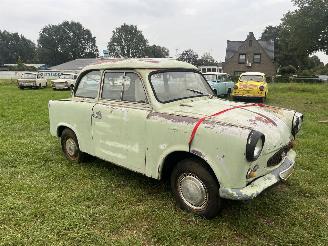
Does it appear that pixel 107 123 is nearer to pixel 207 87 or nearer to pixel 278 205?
pixel 207 87

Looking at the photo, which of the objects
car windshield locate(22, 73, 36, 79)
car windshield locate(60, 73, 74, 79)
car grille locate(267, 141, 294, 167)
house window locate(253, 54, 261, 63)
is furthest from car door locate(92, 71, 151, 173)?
house window locate(253, 54, 261, 63)

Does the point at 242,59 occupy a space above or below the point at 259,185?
above

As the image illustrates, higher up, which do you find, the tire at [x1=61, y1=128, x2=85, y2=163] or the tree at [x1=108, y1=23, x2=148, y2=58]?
the tree at [x1=108, y1=23, x2=148, y2=58]

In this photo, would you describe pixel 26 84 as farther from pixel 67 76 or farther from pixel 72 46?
pixel 72 46

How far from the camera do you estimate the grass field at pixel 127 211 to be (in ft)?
11.9

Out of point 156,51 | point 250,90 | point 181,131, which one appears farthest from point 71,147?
point 156,51

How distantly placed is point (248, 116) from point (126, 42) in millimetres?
103827

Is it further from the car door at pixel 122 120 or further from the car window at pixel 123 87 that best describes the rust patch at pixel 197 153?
the car window at pixel 123 87

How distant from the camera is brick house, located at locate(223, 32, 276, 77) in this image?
4656cm

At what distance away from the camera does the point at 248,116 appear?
13.2ft

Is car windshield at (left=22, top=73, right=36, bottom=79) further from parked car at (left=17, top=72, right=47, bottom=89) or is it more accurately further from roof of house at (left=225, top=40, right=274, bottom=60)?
roof of house at (left=225, top=40, right=274, bottom=60)

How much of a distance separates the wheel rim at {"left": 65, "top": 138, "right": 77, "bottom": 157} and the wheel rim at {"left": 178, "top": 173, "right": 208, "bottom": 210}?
8.64 ft

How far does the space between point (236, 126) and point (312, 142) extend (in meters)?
4.88

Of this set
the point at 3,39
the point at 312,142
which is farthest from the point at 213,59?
the point at 312,142
